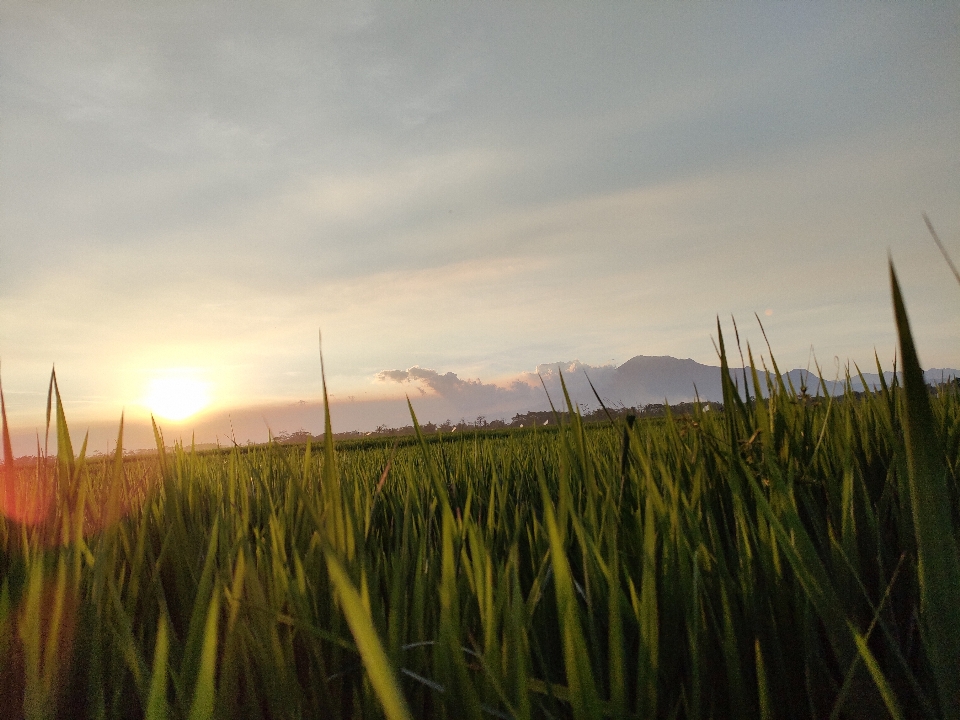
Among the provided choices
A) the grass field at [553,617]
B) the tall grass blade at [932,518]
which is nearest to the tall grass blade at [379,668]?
the grass field at [553,617]

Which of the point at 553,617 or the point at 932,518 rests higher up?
the point at 932,518

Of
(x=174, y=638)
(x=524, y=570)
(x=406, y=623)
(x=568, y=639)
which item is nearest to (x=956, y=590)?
(x=568, y=639)

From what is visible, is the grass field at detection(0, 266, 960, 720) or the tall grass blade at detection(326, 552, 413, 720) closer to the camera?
the tall grass blade at detection(326, 552, 413, 720)

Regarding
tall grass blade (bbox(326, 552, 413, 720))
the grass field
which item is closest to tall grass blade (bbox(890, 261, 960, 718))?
the grass field

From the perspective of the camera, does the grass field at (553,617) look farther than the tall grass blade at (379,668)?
Yes

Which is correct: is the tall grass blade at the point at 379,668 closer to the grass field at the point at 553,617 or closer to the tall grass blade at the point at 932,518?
the grass field at the point at 553,617

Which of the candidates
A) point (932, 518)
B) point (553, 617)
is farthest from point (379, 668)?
point (553, 617)

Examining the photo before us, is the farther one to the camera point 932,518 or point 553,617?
point 553,617

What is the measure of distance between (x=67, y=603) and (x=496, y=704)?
2.51 feet

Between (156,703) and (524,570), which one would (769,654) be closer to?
(524,570)

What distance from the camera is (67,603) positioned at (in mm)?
1007

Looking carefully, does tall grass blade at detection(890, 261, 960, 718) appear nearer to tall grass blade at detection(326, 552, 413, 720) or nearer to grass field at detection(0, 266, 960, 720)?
grass field at detection(0, 266, 960, 720)

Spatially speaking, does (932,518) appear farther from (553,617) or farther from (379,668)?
(553,617)

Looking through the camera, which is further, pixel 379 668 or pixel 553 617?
pixel 553 617
